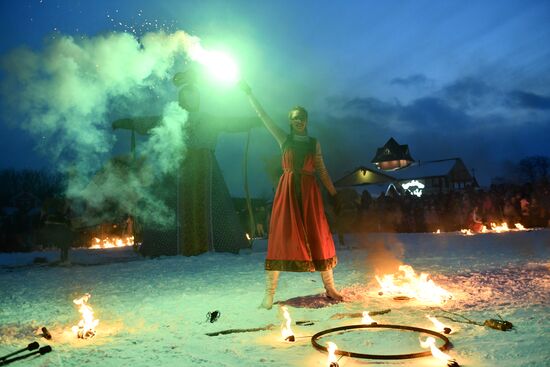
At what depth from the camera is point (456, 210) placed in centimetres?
2478

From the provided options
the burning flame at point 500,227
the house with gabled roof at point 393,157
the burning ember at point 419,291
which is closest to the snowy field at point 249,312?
the burning ember at point 419,291

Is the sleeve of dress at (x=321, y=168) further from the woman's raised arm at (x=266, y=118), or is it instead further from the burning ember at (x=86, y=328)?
the burning ember at (x=86, y=328)

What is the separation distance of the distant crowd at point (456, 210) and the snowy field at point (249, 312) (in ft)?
33.8

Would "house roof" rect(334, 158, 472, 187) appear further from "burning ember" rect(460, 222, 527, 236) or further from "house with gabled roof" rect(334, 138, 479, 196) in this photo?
"burning ember" rect(460, 222, 527, 236)

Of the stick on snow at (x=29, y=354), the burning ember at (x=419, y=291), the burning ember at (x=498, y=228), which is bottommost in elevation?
the stick on snow at (x=29, y=354)

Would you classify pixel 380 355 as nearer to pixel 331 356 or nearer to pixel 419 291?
pixel 331 356

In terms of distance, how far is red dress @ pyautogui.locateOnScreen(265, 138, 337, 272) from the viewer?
588 cm

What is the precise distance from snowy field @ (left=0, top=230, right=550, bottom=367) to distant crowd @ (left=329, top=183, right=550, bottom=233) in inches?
406

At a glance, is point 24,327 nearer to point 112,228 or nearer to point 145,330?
point 145,330

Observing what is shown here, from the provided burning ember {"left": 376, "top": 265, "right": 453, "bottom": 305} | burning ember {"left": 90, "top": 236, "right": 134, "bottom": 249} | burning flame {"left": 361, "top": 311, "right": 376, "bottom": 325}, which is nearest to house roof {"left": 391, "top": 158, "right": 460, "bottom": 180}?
burning ember {"left": 90, "top": 236, "right": 134, "bottom": 249}

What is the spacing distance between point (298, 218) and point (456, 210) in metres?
21.0

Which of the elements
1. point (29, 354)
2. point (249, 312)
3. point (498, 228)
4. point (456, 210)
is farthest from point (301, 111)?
point (456, 210)

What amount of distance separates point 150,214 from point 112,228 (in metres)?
12.5

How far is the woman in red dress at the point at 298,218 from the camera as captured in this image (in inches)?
231
